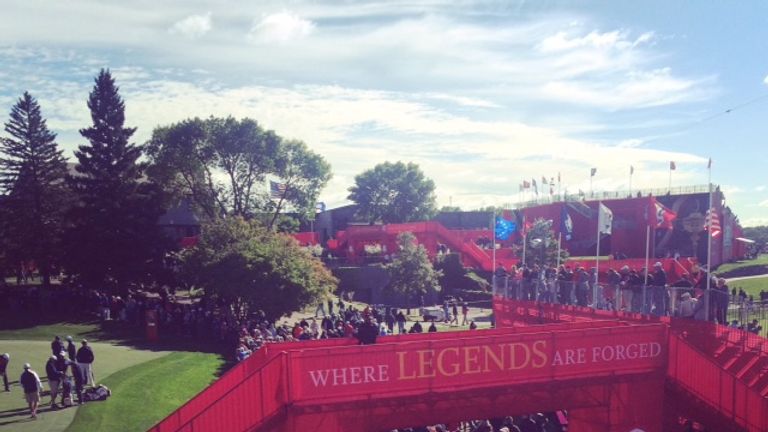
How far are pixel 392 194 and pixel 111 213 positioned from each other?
205 feet

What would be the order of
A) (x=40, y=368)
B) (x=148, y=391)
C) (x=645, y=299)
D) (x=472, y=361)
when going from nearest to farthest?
(x=472, y=361)
(x=645, y=299)
(x=148, y=391)
(x=40, y=368)

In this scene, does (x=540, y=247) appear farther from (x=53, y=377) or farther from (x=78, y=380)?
(x=53, y=377)

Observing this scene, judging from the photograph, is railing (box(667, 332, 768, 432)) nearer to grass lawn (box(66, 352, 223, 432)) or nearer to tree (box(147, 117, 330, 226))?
grass lawn (box(66, 352, 223, 432))

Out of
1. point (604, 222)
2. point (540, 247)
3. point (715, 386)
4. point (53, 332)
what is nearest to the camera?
point (715, 386)

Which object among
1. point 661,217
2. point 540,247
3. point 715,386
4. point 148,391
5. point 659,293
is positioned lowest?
point 148,391

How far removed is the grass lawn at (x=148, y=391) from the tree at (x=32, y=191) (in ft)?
68.0

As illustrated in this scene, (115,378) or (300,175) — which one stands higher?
(300,175)

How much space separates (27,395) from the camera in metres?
16.2

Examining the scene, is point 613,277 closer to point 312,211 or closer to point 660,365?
point 660,365

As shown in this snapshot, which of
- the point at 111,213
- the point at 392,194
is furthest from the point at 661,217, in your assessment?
the point at 392,194

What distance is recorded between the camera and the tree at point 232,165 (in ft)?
157

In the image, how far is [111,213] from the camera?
38125 millimetres

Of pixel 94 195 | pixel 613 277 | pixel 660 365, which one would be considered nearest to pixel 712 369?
pixel 660 365

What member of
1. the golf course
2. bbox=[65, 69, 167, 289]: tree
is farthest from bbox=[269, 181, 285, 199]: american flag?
the golf course
